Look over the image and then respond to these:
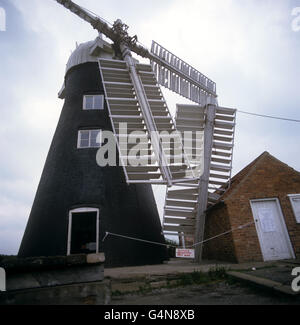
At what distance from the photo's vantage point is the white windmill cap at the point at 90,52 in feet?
31.9

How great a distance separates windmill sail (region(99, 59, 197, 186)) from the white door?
9.40ft

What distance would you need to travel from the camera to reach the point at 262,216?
7.15 meters

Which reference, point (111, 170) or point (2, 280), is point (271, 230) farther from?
point (2, 280)

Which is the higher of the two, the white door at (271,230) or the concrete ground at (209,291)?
the white door at (271,230)

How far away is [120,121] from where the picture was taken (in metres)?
7.49

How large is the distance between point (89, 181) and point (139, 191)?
6.23 feet

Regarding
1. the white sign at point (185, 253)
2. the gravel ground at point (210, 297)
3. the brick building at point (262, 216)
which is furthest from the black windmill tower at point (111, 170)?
the gravel ground at point (210, 297)

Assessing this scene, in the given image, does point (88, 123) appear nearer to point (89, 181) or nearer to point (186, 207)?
point (89, 181)

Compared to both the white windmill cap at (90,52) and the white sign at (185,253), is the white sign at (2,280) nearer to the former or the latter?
the white sign at (185,253)

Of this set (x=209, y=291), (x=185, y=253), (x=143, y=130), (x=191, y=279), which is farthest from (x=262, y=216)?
(x=143, y=130)

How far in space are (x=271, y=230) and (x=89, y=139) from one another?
705 cm

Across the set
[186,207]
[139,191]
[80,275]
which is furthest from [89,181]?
[80,275]

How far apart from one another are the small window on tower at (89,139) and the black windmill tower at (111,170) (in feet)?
0.12
